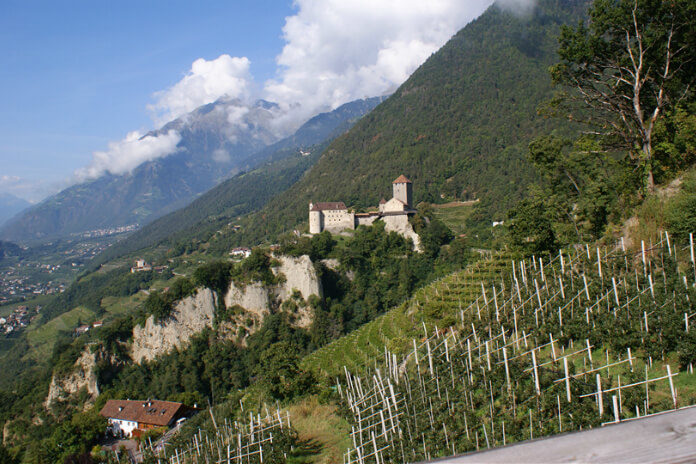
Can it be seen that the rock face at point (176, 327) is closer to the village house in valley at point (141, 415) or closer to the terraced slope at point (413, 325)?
the village house in valley at point (141, 415)

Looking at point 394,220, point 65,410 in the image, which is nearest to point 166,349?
point 65,410

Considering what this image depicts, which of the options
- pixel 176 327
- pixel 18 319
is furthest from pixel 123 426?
pixel 18 319

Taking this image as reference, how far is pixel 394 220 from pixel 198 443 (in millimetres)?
47633

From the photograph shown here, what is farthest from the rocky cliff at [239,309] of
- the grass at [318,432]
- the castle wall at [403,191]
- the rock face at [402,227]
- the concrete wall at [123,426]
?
the grass at [318,432]

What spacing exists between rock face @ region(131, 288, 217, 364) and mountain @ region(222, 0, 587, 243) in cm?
4124

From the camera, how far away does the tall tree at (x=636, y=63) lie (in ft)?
44.6

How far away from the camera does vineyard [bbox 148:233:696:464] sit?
821 cm

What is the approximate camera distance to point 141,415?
3731 centimetres

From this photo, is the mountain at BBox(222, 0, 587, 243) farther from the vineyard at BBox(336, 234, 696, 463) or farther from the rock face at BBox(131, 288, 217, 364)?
the vineyard at BBox(336, 234, 696, 463)

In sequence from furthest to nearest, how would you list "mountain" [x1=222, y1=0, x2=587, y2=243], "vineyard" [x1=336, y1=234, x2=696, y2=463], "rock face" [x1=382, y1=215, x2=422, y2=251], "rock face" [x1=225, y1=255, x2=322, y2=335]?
1. "mountain" [x1=222, y1=0, x2=587, y2=243]
2. "rock face" [x1=382, y1=215, x2=422, y2=251]
3. "rock face" [x1=225, y1=255, x2=322, y2=335]
4. "vineyard" [x1=336, y1=234, x2=696, y2=463]

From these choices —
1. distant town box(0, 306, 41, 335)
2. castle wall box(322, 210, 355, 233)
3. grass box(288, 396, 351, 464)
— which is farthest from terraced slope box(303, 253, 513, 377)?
distant town box(0, 306, 41, 335)

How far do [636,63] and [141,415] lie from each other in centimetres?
4203

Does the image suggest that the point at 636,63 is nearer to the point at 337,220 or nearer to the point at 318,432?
the point at 318,432

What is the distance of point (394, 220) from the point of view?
62.7 meters
